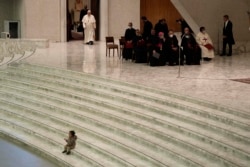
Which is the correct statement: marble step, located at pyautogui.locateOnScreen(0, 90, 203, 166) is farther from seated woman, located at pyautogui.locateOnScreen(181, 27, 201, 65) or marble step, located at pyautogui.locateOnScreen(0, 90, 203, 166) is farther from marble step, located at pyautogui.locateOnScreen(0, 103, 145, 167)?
seated woman, located at pyautogui.locateOnScreen(181, 27, 201, 65)

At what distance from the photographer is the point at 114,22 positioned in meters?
26.0

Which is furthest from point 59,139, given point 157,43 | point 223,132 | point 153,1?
point 153,1

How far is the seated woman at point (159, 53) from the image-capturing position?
16.9 metres

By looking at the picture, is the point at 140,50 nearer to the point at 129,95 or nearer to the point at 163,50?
the point at 163,50

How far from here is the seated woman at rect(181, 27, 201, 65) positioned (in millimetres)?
17391

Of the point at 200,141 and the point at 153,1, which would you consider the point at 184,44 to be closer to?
the point at 200,141

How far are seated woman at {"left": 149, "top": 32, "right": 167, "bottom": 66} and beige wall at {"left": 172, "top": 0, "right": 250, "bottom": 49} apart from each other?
8.72ft

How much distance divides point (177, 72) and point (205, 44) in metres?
3.18

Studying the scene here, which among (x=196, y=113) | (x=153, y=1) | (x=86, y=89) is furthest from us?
(x=153, y=1)

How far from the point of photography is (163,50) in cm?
1702

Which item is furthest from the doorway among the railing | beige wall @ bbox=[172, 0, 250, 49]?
beige wall @ bbox=[172, 0, 250, 49]

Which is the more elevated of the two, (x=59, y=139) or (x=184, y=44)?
(x=184, y=44)

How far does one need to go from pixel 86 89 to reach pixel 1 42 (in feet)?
17.8

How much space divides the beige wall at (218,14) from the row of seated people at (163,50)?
1916mm
